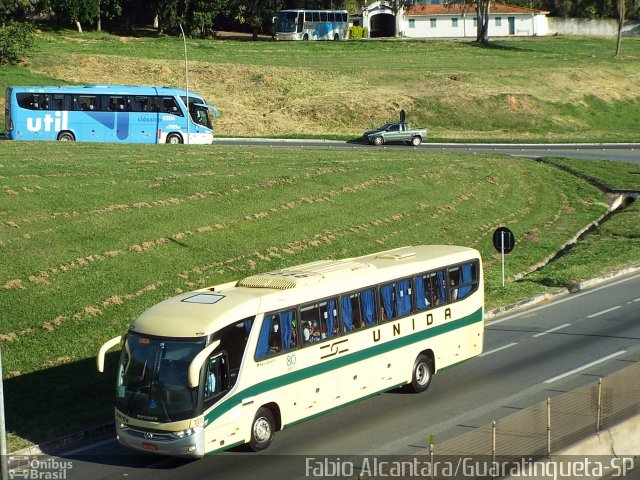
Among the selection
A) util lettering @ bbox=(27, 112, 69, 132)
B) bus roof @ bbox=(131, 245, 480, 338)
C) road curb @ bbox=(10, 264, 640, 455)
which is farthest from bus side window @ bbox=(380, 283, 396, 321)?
util lettering @ bbox=(27, 112, 69, 132)

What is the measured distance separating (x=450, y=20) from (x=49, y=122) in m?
83.3

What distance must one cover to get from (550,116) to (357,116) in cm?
1777

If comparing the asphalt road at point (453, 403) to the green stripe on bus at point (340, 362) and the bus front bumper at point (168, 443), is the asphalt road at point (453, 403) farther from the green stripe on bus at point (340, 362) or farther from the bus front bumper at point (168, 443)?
the green stripe on bus at point (340, 362)

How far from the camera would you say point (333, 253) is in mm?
34219

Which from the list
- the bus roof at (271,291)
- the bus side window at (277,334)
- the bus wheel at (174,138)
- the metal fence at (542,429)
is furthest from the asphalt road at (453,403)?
the bus wheel at (174,138)

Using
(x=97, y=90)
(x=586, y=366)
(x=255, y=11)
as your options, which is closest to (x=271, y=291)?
(x=586, y=366)

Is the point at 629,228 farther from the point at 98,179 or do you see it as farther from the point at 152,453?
the point at 152,453

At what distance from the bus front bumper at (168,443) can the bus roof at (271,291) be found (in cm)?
163

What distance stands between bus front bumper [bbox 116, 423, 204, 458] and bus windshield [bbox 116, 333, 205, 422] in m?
0.27

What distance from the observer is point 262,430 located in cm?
1714

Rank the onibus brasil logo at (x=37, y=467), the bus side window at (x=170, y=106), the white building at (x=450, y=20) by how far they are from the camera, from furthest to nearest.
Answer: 1. the white building at (x=450, y=20)
2. the bus side window at (x=170, y=106)
3. the onibus brasil logo at (x=37, y=467)

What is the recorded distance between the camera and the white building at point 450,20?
128125mm

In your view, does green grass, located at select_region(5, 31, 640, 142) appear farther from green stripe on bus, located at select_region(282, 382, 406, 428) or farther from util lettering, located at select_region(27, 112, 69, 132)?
green stripe on bus, located at select_region(282, 382, 406, 428)

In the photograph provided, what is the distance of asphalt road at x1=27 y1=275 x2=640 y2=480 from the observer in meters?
16.5
